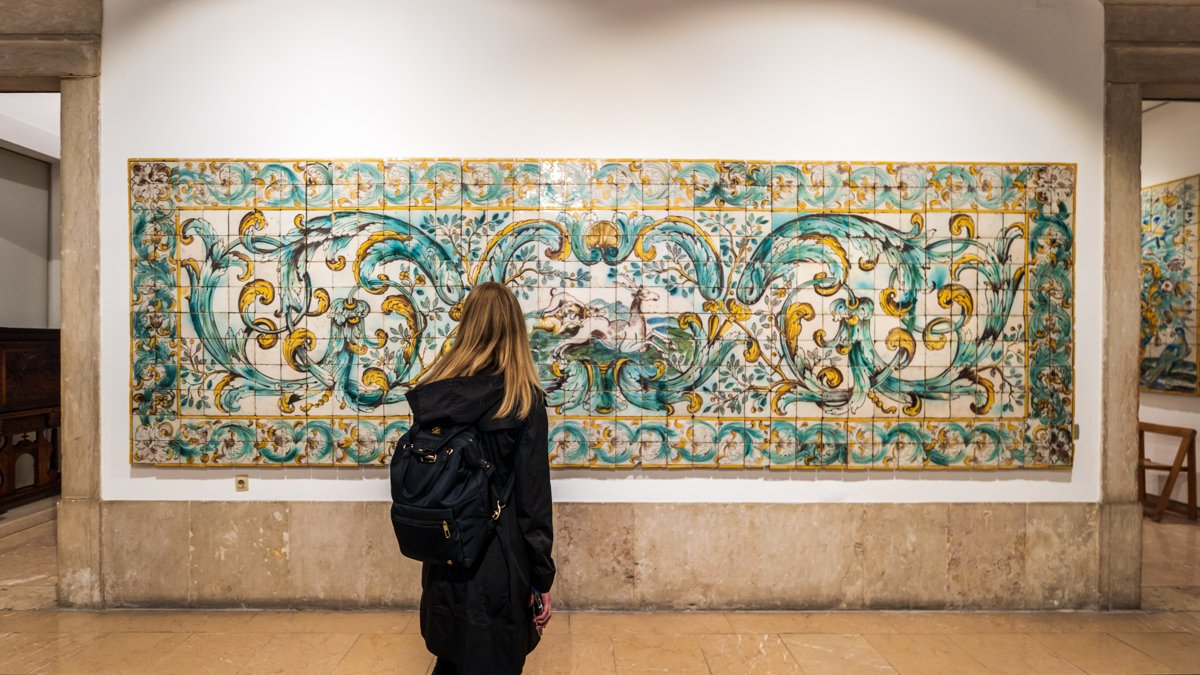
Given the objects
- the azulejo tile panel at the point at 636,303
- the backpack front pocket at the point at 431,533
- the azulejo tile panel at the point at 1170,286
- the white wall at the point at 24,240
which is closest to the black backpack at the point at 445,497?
the backpack front pocket at the point at 431,533

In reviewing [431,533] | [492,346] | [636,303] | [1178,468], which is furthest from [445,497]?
[1178,468]

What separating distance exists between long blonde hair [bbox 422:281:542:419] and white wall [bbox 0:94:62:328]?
498 cm

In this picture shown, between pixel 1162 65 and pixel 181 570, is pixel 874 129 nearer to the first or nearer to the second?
pixel 1162 65

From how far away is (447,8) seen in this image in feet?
10.4

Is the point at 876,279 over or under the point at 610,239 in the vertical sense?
under

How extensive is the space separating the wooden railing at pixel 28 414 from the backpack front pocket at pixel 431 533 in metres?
5.11

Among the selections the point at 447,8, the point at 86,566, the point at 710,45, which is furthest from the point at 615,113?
the point at 86,566

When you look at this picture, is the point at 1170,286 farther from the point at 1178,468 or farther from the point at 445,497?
the point at 445,497


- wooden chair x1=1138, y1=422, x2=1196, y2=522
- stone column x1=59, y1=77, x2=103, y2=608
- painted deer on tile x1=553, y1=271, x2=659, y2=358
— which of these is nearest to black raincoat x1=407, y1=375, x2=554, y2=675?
painted deer on tile x1=553, y1=271, x2=659, y2=358

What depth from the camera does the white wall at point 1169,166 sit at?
4895 mm

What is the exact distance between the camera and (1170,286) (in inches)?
198

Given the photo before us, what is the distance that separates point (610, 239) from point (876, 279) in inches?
53.6

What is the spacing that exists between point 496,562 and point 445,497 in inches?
9.8

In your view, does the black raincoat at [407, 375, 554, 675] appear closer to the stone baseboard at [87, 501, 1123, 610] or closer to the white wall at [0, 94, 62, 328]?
the stone baseboard at [87, 501, 1123, 610]
